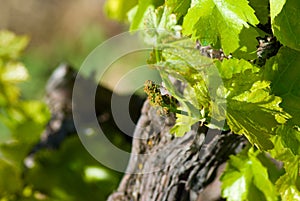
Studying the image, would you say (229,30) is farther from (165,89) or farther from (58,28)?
(58,28)

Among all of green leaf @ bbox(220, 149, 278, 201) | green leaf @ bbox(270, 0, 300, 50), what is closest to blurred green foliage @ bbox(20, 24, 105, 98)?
green leaf @ bbox(220, 149, 278, 201)

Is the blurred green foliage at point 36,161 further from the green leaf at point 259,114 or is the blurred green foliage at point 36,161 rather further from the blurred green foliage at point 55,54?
the blurred green foliage at point 55,54

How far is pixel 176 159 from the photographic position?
995 mm

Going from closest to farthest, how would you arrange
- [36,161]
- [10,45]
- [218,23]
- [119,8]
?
[218,23] < [119,8] < [36,161] < [10,45]

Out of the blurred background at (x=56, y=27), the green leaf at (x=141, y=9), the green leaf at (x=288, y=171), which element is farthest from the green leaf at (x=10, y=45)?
the blurred background at (x=56, y=27)

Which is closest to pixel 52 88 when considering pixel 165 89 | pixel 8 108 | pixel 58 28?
pixel 8 108

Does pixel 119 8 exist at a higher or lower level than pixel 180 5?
higher

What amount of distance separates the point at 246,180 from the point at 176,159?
0.39ft

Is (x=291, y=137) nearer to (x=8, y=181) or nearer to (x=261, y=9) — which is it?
(x=261, y=9)

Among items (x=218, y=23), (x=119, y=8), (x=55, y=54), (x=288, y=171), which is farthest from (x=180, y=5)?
(x=55, y=54)

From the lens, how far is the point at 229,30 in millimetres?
756

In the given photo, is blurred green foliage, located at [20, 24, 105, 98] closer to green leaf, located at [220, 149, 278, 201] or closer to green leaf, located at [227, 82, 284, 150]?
green leaf, located at [220, 149, 278, 201]

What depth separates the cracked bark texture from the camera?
0.98 meters

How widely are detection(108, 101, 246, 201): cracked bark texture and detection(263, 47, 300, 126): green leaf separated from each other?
0.16 meters
